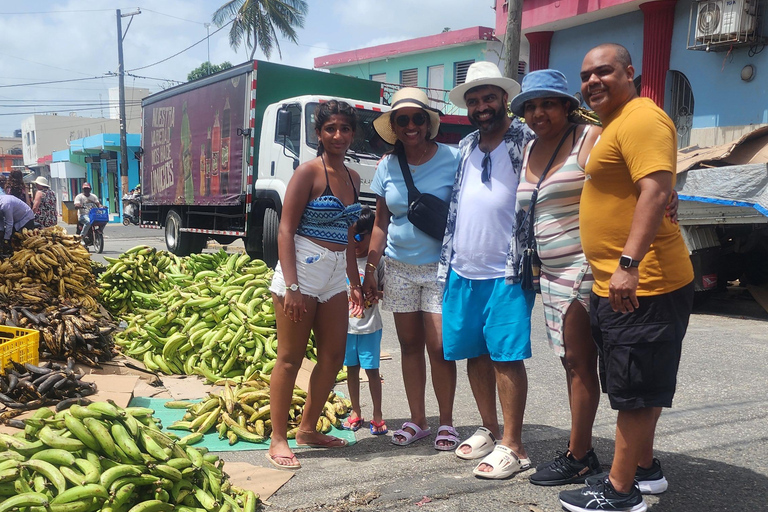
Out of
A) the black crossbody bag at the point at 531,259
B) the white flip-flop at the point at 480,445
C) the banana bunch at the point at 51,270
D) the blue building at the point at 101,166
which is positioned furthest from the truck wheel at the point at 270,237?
the blue building at the point at 101,166

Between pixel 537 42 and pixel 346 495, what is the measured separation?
15406 mm

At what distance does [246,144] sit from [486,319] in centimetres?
885

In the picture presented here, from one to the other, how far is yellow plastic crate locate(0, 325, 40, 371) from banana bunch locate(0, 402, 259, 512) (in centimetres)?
157

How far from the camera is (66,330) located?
541cm

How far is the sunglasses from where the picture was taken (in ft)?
12.9

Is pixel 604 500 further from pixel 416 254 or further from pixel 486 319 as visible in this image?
pixel 416 254

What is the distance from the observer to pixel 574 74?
16.1 m

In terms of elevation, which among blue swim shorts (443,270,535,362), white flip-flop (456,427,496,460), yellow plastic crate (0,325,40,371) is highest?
blue swim shorts (443,270,535,362)

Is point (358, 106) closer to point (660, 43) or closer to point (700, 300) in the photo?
point (700, 300)

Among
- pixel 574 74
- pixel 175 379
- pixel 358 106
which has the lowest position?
pixel 175 379

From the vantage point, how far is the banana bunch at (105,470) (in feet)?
8.41

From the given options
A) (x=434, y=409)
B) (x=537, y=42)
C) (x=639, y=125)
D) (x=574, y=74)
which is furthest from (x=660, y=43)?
(x=639, y=125)

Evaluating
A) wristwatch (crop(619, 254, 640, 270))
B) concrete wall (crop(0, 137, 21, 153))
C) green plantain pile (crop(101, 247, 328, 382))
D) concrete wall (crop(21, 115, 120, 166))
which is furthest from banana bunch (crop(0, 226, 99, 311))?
concrete wall (crop(0, 137, 21, 153))

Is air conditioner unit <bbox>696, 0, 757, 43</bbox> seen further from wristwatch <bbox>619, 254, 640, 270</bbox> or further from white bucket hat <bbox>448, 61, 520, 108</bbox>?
wristwatch <bbox>619, 254, 640, 270</bbox>
